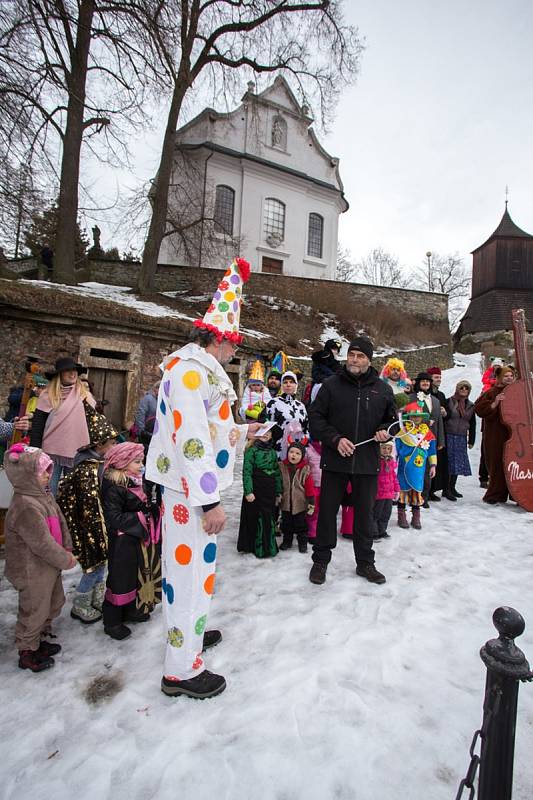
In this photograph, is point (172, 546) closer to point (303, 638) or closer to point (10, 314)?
point (303, 638)

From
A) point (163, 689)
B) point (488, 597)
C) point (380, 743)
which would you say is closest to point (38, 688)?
point (163, 689)

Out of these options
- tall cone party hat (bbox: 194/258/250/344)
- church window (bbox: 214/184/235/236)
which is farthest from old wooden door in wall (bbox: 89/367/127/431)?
church window (bbox: 214/184/235/236)

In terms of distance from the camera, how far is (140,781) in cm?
178

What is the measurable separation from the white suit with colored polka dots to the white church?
2100 centimetres

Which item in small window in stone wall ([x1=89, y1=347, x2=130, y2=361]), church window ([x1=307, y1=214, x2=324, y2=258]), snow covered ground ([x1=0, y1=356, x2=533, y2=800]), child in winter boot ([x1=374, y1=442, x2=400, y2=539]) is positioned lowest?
snow covered ground ([x1=0, y1=356, x2=533, y2=800])

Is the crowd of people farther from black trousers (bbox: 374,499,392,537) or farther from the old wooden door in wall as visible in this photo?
the old wooden door in wall

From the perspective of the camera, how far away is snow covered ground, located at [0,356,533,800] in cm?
179

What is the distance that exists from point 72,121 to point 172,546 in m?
16.9

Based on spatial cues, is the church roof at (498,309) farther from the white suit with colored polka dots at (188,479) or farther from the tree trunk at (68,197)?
the white suit with colored polka dots at (188,479)

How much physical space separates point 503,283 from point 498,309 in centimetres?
238

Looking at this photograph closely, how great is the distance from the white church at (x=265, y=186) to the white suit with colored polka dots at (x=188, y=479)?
2100 cm

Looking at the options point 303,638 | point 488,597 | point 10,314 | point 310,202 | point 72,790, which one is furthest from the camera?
point 310,202

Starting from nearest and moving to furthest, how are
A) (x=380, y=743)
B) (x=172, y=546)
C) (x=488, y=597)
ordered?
(x=380, y=743), (x=172, y=546), (x=488, y=597)

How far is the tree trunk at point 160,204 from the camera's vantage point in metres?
16.7
